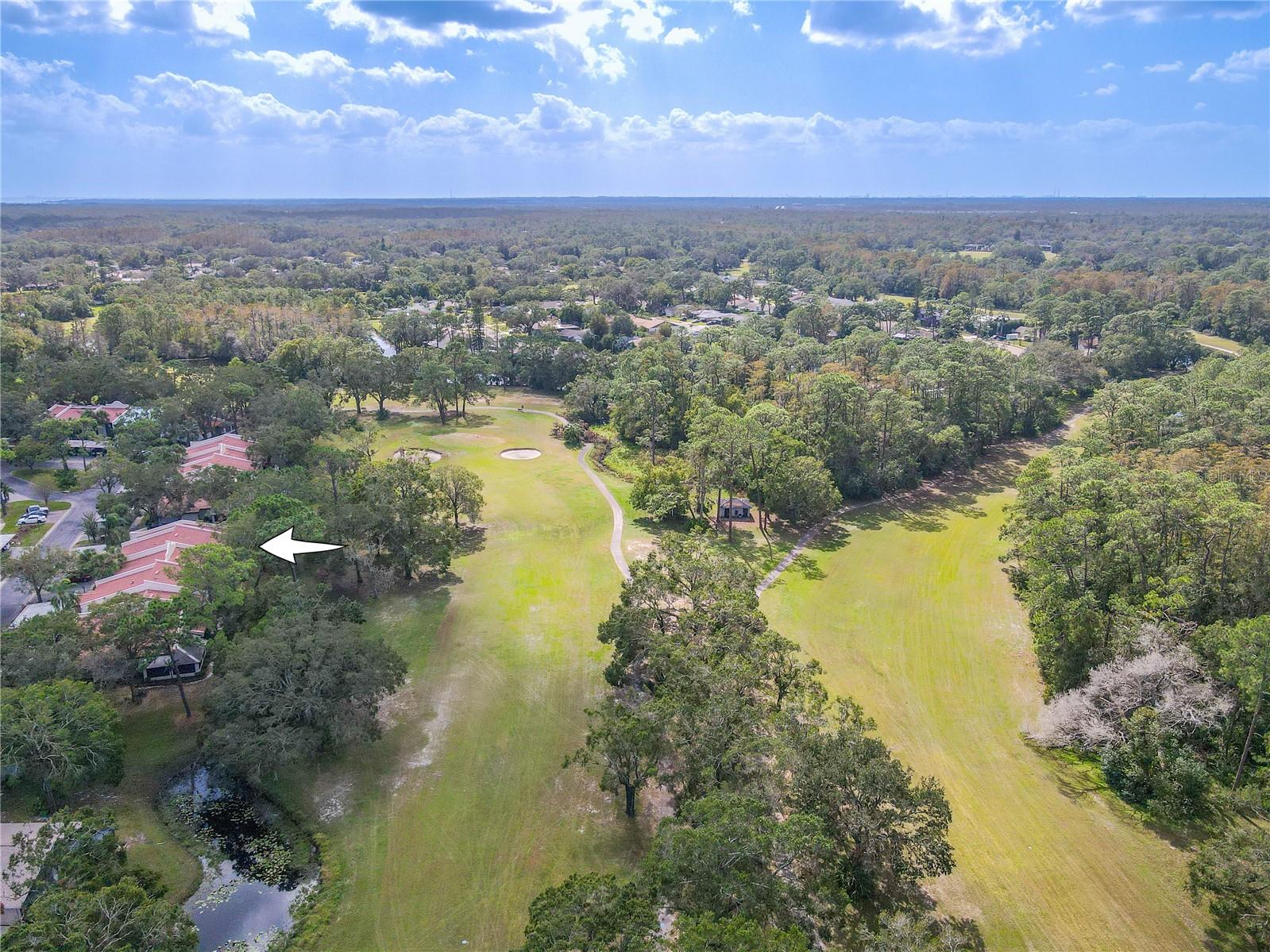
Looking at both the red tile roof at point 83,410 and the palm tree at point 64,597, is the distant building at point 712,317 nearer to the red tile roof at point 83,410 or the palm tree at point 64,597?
the red tile roof at point 83,410

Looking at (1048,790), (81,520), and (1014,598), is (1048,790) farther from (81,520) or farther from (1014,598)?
(81,520)

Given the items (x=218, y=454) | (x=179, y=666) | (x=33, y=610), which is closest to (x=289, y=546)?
(x=179, y=666)

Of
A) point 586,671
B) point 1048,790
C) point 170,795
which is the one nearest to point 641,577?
point 586,671

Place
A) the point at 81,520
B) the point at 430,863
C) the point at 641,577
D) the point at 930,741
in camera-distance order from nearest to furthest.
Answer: the point at 430,863, the point at 930,741, the point at 641,577, the point at 81,520

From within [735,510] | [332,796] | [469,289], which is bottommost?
[332,796]

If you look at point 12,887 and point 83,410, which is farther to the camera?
point 83,410

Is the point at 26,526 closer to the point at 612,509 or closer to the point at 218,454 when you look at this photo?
the point at 218,454

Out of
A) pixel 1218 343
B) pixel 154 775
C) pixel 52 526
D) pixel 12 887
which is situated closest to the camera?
pixel 12 887

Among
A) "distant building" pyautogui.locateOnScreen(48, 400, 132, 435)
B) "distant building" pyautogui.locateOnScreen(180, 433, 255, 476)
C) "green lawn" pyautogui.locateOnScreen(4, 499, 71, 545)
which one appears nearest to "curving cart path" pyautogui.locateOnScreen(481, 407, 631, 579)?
"distant building" pyautogui.locateOnScreen(180, 433, 255, 476)
